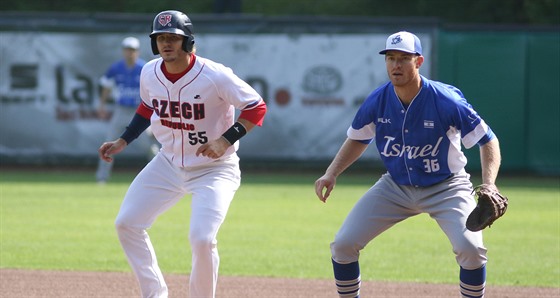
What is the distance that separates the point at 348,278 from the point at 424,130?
3.47 ft

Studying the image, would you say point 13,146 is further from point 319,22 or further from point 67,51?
point 319,22

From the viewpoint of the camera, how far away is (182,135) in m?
6.34

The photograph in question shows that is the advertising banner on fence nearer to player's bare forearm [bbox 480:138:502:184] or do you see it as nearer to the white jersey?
the white jersey

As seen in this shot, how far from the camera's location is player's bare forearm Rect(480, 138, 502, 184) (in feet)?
18.7

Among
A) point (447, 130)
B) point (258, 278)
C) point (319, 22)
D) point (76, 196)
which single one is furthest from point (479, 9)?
point (447, 130)

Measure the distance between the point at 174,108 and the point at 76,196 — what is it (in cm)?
755

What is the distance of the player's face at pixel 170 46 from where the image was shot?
6.17 metres

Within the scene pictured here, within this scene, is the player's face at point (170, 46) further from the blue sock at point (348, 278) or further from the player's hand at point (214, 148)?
the blue sock at point (348, 278)

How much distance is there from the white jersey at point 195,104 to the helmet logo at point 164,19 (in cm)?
41

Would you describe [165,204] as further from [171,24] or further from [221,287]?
[221,287]

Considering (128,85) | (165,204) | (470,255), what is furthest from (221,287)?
(128,85)

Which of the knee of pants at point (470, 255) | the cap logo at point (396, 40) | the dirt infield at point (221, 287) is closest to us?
the knee of pants at point (470, 255)

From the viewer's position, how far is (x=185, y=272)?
8.38m

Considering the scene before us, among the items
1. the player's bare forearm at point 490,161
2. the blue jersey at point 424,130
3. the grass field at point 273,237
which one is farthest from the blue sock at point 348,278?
the grass field at point 273,237
